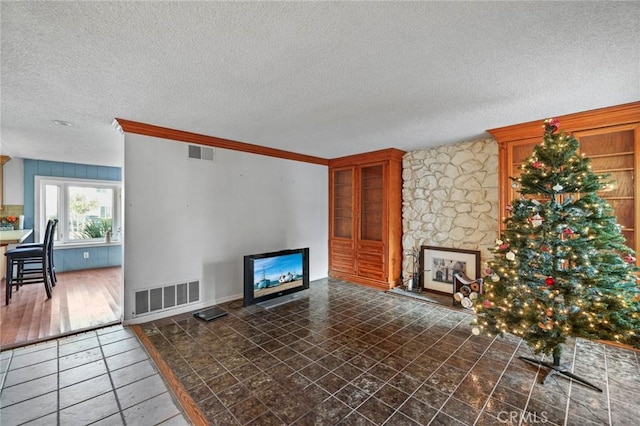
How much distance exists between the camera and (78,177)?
6160 millimetres

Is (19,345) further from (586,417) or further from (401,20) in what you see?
(586,417)

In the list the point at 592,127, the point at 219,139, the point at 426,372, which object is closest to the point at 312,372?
the point at 426,372

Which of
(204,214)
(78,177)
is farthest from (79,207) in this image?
(204,214)

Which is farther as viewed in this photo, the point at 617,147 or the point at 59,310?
the point at 59,310

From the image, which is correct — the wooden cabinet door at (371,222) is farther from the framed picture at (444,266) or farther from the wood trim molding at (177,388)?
the wood trim molding at (177,388)

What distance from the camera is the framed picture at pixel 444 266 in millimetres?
4285

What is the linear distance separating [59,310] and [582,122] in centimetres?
696

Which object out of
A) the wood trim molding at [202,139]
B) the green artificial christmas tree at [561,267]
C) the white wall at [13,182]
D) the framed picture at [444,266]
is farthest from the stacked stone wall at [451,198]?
the white wall at [13,182]

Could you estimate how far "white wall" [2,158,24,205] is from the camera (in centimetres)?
543

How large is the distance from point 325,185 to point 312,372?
4011 mm

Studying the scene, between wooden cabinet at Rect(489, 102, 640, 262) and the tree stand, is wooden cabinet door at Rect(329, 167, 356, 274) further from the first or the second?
the tree stand

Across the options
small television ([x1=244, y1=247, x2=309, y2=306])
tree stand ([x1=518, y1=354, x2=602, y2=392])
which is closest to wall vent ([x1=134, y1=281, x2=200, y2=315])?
small television ([x1=244, y1=247, x2=309, y2=306])

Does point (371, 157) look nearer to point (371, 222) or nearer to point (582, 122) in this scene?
point (371, 222)

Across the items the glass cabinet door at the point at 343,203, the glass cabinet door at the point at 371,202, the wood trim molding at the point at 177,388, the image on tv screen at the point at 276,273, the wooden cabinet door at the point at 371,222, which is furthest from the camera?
the glass cabinet door at the point at 343,203
